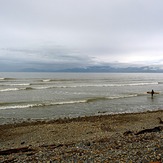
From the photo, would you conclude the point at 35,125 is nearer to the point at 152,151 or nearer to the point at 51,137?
the point at 51,137

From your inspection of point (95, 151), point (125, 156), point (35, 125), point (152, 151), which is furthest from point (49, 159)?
point (35, 125)

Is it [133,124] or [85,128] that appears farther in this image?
[133,124]

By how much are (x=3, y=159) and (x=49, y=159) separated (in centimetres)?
187

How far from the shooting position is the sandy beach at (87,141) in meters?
6.81

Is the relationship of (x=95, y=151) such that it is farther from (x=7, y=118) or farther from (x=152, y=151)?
(x=7, y=118)

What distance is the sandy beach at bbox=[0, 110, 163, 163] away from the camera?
6812 mm

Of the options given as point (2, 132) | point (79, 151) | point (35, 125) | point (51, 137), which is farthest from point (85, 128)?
point (79, 151)

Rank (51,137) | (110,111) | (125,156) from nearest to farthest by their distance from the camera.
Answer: (125,156)
(51,137)
(110,111)

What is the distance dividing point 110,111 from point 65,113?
4908 millimetres

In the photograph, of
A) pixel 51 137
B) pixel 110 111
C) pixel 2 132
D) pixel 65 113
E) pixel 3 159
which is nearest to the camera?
pixel 3 159

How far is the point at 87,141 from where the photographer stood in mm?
9648

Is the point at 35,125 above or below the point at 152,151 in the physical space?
below

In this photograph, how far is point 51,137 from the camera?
12062 mm

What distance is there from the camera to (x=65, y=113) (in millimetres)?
19891
